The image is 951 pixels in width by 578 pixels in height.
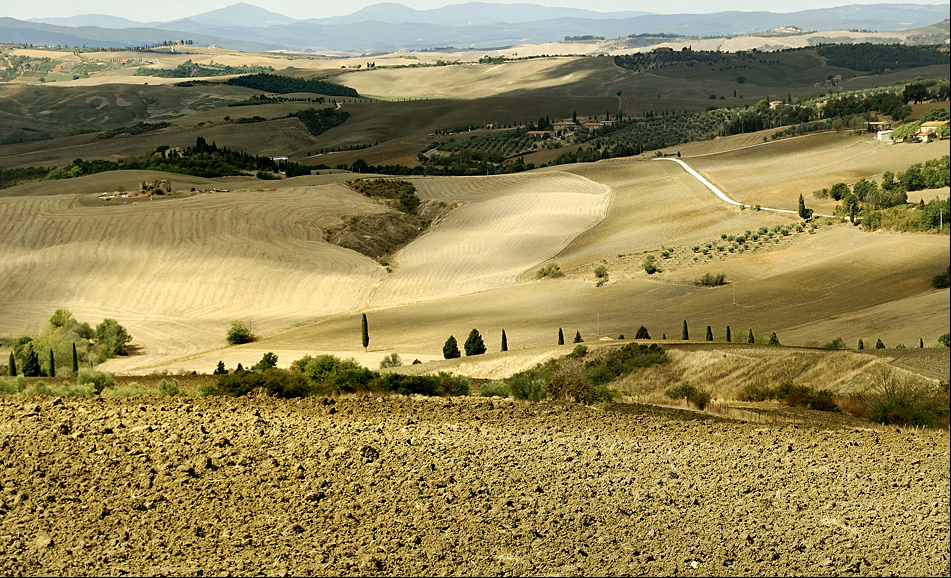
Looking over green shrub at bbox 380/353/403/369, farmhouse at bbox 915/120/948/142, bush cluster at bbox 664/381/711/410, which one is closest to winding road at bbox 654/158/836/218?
farmhouse at bbox 915/120/948/142

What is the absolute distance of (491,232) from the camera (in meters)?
77.4

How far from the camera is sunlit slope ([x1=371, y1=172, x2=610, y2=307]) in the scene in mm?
63312

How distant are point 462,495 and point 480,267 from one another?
174 feet

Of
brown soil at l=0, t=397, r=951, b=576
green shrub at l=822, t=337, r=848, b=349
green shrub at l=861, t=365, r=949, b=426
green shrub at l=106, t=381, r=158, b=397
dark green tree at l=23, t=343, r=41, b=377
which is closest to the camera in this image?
brown soil at l=0, t=397, r=951, b=576

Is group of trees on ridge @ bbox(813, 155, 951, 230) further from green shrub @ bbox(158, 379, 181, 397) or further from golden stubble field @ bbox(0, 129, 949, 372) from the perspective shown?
green shrub @ bbox(158, 379, 181, 397)

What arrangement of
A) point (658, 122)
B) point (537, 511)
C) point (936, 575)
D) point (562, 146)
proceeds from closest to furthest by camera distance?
point (936, 575), point (537, 511), point (562, 146), point (658, 122)

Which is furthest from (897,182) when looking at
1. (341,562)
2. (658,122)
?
(658,122)

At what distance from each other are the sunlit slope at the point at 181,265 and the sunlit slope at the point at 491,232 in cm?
364

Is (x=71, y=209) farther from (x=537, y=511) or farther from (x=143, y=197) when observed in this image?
(x=537, y=511)

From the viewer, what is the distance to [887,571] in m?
12.3

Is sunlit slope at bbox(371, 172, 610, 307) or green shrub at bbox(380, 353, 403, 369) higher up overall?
sunlit slope at bbox(371, 172, 610, 307)

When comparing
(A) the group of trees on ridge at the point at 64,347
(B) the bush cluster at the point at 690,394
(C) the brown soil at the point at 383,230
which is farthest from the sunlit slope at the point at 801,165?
(A) the group of trees on ridge at the point at 64,347

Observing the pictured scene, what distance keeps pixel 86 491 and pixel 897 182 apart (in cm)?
6159

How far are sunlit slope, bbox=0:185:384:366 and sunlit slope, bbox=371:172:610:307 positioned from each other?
364cm
